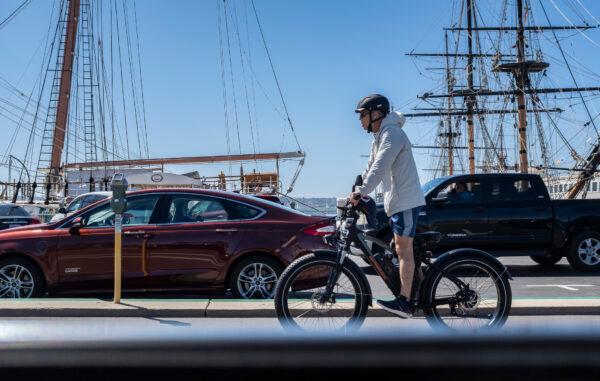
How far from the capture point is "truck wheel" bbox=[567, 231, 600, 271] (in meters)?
10.4

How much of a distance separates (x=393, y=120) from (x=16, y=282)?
4.91 m

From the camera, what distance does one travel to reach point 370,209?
497 centimetres

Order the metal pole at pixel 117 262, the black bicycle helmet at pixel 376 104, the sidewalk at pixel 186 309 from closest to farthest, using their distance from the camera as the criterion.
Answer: the black bicycle helmet at pixel 376 104 → the sidewalk at pixel 186 309 → the metal pole at pixel 117 262

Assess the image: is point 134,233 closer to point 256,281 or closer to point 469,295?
point 256,281

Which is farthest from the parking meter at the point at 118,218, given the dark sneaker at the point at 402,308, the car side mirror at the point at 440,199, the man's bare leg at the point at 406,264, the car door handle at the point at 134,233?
the car side mirror at the point at 440,199

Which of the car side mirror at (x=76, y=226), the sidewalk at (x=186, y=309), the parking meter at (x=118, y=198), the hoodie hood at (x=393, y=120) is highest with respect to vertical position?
the hoodie hood at (x=393, y=120)

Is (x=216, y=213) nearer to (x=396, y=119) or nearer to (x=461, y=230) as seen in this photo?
(x=396, y=119)

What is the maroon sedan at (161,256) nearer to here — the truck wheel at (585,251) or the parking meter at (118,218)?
the parking meter at (118,218)

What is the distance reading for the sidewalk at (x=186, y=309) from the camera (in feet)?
20.9

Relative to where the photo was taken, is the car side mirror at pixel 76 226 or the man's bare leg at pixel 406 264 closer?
the man's bare leg at pixel 406 264

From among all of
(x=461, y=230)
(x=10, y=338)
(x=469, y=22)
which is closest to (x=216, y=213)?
(x=461, y=230)

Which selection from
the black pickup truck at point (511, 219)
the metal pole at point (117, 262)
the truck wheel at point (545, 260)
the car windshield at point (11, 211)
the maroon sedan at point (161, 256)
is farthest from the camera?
the car windshield at point (11, 211)

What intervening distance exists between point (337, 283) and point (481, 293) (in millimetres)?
1264

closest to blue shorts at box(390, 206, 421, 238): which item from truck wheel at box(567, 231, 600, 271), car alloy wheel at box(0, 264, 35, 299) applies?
car alloy wheel at box(0, 264, 35, 299)
